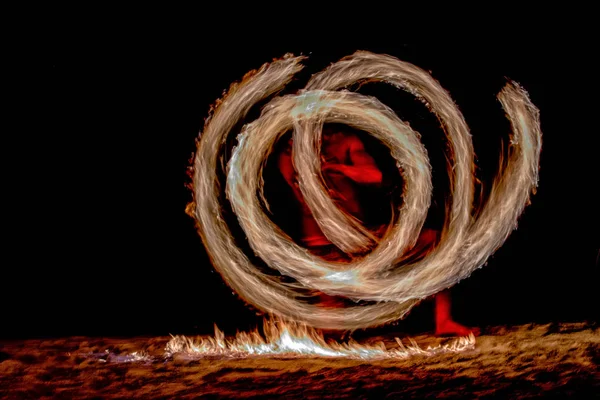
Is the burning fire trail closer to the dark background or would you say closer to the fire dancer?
the fire dancer

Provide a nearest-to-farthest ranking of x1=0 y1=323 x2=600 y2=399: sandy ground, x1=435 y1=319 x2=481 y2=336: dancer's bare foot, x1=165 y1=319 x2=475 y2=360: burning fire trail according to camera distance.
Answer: x1=0 y1=323 x2=600 y2=399: sandy ground
x1=165 y1=319 x2=475 y2=360: burning fire trail
x1=435 y1=319 x2=481 y2=336: dancer's bare foot

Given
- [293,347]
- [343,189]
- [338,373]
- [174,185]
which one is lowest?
[338,373]

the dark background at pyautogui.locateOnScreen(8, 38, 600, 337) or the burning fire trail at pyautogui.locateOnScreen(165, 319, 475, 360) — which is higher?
the dark background at pyautogui.locateOnScreen(8, 38, 600, 337)

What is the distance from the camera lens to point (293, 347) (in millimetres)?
4867

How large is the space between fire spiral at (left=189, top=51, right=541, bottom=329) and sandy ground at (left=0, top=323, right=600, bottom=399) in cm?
50

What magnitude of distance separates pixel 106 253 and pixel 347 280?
271 cm

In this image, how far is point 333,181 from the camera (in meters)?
4.77

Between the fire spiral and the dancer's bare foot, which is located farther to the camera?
the dancer's bare foot

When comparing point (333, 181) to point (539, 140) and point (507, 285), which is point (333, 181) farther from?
point (507, 285)

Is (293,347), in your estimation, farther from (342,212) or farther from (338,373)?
(342,212)

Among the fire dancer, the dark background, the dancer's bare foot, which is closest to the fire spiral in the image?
the fire dancer

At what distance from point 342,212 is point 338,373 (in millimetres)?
1134

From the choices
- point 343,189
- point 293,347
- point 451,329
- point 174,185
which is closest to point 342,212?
point 343,189

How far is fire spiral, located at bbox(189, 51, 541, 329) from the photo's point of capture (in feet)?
15.0
